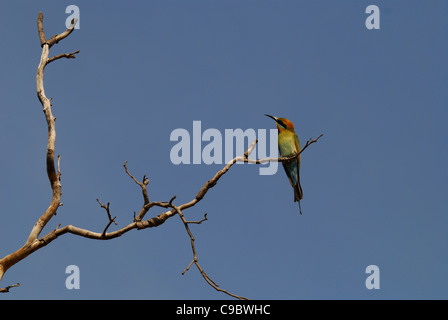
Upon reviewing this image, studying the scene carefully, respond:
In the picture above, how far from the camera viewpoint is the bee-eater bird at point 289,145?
416 inches

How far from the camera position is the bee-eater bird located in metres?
10.6

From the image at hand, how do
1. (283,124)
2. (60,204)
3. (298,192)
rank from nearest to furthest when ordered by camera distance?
(60,204) → (298,192) → (283,124)

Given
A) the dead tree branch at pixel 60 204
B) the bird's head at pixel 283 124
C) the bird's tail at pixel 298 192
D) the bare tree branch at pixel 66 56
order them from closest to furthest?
1. the dead tree branch at pixel 60 204
2. the bare tree branch at pixel 66 56
3. the bird's tail at pixel 298 192
4. the bird's head at pixel 283 124

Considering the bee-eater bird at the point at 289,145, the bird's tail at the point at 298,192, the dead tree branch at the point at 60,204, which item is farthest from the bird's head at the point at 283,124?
the dead tree branch at the point at 60,204

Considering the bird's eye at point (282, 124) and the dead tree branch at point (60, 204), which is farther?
the bird's eye at point (282, 124)

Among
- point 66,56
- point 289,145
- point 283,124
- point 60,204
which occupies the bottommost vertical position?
point 60,204

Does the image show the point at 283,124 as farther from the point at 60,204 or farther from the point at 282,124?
A: the point at 60,204

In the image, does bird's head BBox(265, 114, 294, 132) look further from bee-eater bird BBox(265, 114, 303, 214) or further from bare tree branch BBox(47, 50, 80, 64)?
bare tree branch BBox(47, 50, 80, 64)

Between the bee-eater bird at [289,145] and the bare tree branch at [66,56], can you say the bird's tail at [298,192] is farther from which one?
the bare tree branch at [66,56]

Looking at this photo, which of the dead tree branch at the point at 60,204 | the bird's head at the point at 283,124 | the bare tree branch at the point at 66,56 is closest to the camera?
the dead tree branch at the point at 60,204

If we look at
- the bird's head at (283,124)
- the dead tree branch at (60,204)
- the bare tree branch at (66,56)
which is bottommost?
the dead tree branch at (60,204)

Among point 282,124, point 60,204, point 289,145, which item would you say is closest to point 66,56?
point 60,204

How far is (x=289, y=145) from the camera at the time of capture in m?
11.0

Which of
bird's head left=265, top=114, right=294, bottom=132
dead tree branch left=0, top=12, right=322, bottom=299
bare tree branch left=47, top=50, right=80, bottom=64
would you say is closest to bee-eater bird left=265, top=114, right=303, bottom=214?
bird's head left=265, top=114, right=294, bottom=132
